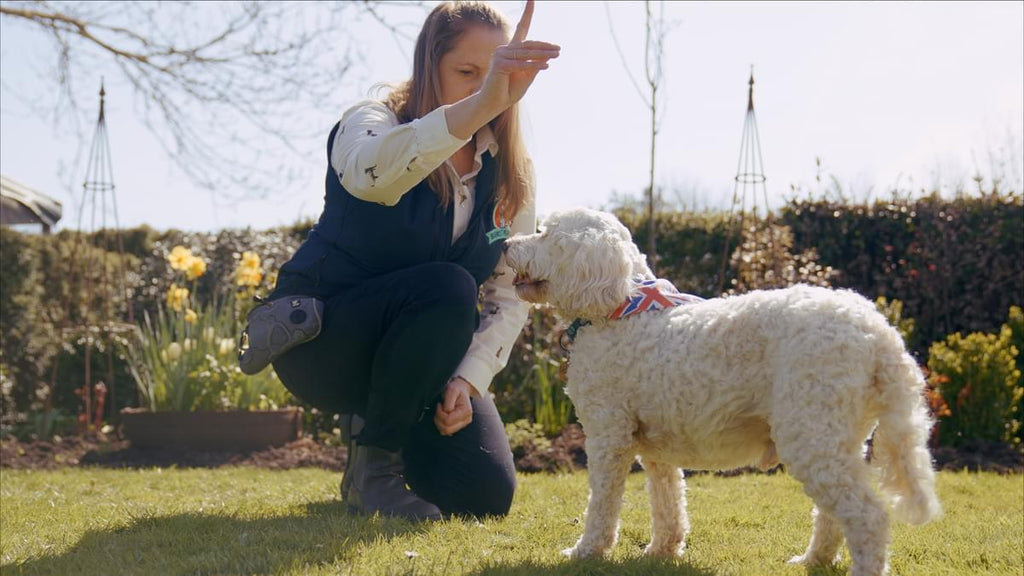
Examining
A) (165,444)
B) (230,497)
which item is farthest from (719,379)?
(165,444)

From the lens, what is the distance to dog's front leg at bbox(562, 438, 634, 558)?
3082mm

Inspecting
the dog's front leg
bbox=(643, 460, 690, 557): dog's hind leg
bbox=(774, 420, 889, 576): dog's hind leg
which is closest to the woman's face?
the dog's front leg

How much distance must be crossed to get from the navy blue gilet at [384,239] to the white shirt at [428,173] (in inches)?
2.5

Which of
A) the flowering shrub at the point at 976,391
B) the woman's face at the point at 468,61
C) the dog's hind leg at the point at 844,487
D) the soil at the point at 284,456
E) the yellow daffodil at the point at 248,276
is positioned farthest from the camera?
the yellow daffodil at the point at 248,276

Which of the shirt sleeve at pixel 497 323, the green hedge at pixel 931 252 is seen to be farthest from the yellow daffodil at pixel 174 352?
the green hedge at pixel 931 252

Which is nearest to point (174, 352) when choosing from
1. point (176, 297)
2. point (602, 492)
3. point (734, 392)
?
point (176, 297)

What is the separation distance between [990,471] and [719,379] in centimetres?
364

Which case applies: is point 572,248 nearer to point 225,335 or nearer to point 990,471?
point 990,471

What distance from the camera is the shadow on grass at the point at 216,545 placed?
2939 mm

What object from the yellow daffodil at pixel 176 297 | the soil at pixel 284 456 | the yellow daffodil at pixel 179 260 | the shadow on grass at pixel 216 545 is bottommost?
the soil at pixel 284 456

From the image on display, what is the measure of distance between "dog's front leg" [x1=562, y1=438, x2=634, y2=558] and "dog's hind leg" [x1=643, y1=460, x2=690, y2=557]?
226mm

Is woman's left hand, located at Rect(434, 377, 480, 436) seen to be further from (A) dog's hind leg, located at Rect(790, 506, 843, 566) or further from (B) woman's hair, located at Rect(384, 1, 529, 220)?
(A) dog's hind leg, located at Rect(790, 506, 843, 566)

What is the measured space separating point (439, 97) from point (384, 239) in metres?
0.60

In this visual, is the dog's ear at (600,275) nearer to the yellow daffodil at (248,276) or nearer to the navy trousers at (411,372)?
the navy trousers at (411,372)
